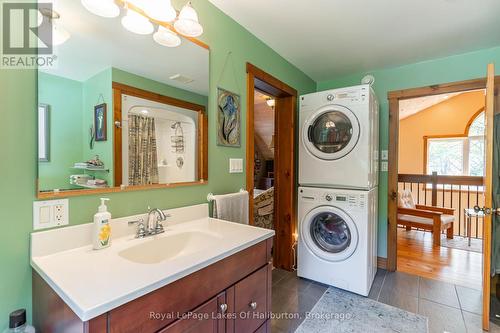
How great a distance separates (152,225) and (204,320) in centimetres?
53

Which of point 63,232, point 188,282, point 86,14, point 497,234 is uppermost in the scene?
point 86,14

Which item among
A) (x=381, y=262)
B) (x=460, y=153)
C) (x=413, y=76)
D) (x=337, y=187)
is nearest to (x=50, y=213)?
(x=337, y=187)

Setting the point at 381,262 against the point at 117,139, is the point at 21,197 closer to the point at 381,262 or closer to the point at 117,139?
the point at 117,139

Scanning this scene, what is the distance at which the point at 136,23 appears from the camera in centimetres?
119

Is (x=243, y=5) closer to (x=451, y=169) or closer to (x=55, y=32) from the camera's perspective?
(x=55, y=32)

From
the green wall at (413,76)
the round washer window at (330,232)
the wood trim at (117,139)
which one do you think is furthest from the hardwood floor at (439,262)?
the wood trim at (117,139)

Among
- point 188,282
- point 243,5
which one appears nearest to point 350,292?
point 188,282

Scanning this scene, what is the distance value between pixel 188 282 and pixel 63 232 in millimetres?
577

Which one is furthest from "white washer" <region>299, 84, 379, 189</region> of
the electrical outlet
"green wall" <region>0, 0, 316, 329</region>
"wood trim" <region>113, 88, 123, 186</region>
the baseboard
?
the electrical outlet

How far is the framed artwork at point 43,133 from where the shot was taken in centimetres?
92

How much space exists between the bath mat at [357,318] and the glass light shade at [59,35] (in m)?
2.20

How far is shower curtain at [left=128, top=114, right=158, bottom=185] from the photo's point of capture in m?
1.20

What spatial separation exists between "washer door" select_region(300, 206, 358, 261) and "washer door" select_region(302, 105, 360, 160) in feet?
1.77

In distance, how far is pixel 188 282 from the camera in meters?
0.84
